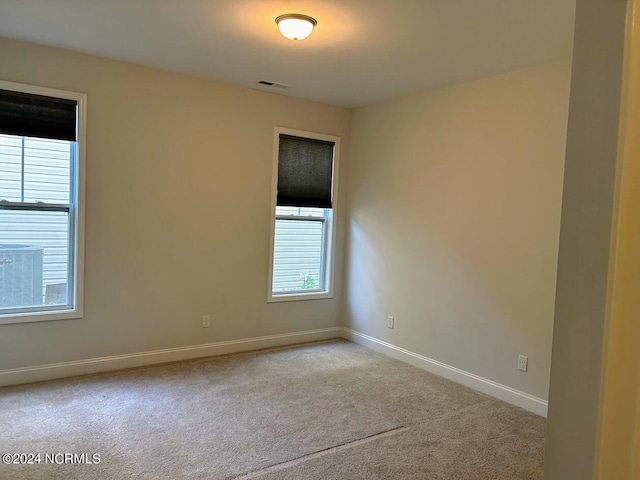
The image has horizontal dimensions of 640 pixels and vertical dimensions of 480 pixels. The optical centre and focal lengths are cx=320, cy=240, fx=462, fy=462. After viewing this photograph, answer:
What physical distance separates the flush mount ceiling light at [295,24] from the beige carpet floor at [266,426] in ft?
8.19

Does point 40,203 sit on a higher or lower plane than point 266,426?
higher

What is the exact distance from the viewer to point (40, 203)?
3.62 metres

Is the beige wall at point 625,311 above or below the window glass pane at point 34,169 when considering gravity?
below

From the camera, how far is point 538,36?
2932mm

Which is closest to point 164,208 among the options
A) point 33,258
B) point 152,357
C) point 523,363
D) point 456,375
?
point 33,258

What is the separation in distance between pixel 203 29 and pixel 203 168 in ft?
4.76

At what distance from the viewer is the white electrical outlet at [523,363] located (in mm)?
3502

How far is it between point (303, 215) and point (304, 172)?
47 cm

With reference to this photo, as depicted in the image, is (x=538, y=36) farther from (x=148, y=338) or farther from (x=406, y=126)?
(x=148, y=338)

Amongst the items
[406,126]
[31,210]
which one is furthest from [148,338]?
[406,126]

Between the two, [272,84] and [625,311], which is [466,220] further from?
[625,311]

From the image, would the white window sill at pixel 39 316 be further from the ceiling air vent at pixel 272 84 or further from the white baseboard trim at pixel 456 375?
the white baseboard trim at pixel 456 375

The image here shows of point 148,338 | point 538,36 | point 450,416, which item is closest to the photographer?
point 538,36

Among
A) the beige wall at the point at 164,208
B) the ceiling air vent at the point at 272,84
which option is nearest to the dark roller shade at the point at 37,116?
the beige wall at the point at 164,208
